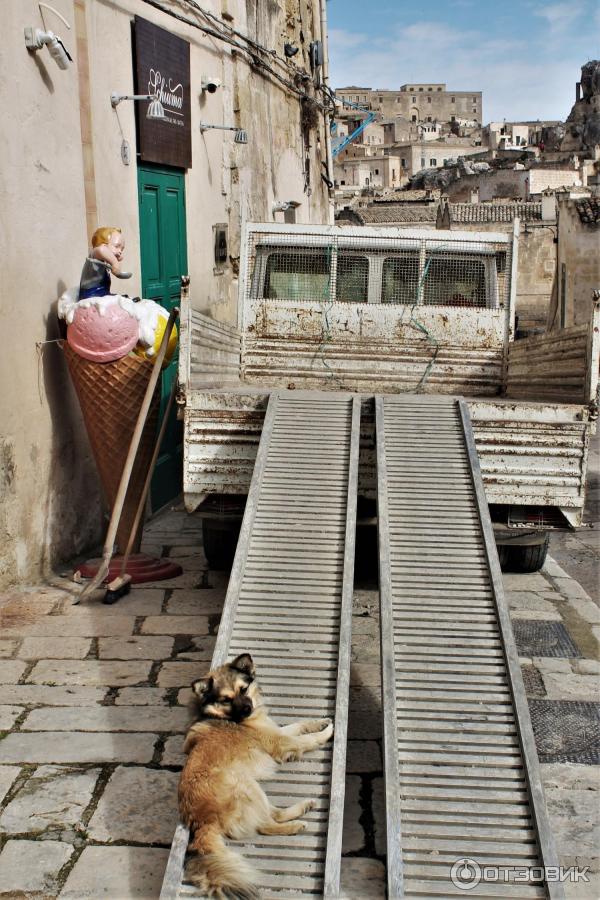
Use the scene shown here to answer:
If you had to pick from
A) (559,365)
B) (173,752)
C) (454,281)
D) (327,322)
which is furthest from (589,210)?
(173,752)

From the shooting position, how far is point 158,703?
4.92 metres

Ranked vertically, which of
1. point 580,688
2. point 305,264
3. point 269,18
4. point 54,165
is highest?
point 269,18

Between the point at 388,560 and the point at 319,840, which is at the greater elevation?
the point at 388,560

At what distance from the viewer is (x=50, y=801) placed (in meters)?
4.01

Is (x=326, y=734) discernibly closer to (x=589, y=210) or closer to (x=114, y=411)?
(x=114, y=411)

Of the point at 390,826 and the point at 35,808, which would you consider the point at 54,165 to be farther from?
the point at 390,826

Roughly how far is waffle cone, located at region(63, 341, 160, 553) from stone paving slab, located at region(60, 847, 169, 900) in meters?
3.38

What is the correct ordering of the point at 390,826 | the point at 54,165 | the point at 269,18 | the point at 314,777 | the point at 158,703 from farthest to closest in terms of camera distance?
the point at 269,18
the point at 54,165
the point at 158,703
the point at 314,777
the point at 390,826

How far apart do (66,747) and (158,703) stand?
59cm

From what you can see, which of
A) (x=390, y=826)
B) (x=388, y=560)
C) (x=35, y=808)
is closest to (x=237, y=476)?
(x=388, y=560)

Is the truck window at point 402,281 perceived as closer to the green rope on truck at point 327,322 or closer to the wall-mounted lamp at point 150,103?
the green rope on truck at point 327,322

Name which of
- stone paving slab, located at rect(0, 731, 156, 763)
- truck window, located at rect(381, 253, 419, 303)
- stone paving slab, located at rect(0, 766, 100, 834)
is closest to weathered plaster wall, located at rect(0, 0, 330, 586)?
stone paving slab, located at rect(0, 731, 156, 763)

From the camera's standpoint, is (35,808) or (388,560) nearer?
(35,808)

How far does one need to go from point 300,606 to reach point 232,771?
3.71 ft
